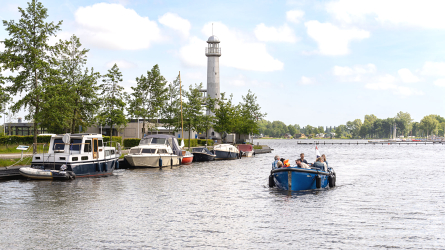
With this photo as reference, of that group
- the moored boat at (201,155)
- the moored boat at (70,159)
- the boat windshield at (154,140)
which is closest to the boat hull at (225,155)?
the moored boat at (201,155)

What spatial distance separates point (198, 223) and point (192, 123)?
205 ft

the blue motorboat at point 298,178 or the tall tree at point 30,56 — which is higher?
the tall tree at point 30,56

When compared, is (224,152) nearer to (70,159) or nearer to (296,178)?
(70,159)

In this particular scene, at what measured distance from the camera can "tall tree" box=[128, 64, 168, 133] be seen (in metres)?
76.8

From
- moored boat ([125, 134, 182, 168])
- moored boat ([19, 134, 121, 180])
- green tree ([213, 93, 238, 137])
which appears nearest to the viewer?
moored boat ([19, 134, 121, 180])

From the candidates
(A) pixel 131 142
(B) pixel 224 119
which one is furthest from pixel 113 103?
(B) pixel 224 119

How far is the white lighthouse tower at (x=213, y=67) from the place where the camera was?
109688 millimetres

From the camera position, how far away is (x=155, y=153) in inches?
1906

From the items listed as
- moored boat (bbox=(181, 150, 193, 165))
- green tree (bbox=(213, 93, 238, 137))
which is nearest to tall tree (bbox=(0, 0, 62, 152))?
moored boat (bbox=(181, 150, 193, 165))

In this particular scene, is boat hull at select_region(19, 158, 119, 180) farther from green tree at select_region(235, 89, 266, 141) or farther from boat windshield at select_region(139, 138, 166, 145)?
green tree at select_region(235, 89, 266, 141)

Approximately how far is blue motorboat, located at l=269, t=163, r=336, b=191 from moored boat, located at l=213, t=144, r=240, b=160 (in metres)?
41.3

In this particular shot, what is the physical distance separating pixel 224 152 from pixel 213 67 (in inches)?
1713

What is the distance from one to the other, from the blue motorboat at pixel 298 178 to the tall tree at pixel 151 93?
50289 mm

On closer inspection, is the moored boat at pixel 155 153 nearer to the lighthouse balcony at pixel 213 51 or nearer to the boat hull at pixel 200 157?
the boat hull at pixel 200 157
